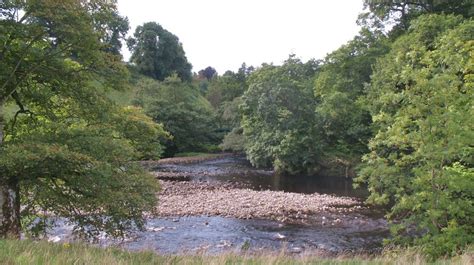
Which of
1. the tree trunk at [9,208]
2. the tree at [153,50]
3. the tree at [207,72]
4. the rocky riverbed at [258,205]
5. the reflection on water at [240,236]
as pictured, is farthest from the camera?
the tree at [207,72]

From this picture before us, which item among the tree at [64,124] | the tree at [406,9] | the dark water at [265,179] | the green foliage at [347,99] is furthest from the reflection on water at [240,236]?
the tree at [406,9]

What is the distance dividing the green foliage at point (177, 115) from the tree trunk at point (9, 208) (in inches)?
1745

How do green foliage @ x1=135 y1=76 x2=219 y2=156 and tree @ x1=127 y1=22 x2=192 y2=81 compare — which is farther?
tree @ x1=127 y1=22 x2=192 y2=81

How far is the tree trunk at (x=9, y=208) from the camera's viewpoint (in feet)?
32.3

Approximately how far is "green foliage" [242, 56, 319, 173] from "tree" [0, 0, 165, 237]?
1277 inches

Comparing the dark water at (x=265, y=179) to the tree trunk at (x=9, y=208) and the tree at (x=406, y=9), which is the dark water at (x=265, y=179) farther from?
the tree trunk at (x=9, y=208)

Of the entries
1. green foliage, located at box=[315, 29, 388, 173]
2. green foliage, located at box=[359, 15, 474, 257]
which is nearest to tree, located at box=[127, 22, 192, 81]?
green foliage, located at box=[315, 29, 388, 173]

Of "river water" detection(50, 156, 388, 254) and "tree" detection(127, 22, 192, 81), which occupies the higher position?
"tree" detection(127, 22, 192, 81)

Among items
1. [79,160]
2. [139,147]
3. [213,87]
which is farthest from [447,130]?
[213,87]

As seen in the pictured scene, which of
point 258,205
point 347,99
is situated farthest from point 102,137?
point 347,99

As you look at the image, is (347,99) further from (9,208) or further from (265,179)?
(9,208)

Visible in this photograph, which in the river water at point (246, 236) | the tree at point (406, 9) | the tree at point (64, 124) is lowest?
the river water at point (246, 236)

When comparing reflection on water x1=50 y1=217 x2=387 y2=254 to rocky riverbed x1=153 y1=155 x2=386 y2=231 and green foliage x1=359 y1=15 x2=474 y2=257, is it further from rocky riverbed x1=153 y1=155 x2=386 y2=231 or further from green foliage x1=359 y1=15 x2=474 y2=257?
green foliage x1=359 y1=15 x2=474 y2=257

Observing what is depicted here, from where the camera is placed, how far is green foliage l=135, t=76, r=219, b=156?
55969 mm
